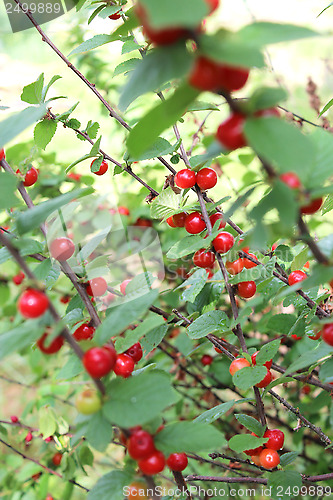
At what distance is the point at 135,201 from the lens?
1521 mm

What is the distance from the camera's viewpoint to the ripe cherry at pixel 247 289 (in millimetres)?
757

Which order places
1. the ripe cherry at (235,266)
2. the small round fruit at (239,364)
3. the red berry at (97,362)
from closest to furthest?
the red berry at (97,362) < the small round fruit at (239,364) < the ripe cherry at (235,266)

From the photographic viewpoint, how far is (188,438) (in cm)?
47

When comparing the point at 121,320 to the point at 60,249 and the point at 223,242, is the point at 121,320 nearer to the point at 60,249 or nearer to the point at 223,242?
the point at 60,249

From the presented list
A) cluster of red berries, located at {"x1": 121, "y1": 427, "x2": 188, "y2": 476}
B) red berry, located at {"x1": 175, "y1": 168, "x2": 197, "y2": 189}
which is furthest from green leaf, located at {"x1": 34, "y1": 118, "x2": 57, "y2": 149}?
cluster of red berries, located at {"x1": 121, "y1": 427, "x2": 188, "y2": 476}

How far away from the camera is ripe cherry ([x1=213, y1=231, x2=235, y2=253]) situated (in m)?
0.76

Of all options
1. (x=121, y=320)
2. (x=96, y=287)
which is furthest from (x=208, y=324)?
(x=121, y=320)

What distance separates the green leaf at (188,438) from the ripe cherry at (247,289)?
0.31 m

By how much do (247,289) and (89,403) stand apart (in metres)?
0.38

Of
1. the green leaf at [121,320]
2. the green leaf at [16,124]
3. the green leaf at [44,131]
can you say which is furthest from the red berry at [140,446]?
the green leaf at [44,131]

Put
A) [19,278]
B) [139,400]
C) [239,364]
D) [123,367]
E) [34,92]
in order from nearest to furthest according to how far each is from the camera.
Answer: [139,400], [123,367], [239,364], [34,92], [19,278]

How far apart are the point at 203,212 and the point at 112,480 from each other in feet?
1.44

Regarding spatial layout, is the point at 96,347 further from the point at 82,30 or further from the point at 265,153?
the point at 82,30

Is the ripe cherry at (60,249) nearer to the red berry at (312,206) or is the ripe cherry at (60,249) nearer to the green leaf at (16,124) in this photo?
the green leaf at (16,124)
